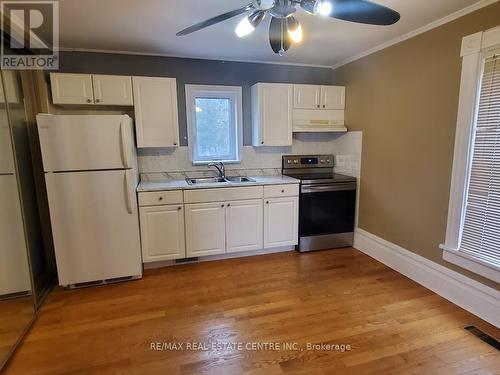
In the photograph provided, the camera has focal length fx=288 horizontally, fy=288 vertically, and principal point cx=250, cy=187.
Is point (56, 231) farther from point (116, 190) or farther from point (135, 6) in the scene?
point (135, 6)

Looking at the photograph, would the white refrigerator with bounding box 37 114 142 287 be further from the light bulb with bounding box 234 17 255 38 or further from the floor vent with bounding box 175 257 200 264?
the light bulb with bounding box 234 17 255 38

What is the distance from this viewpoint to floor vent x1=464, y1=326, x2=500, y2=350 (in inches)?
75.9

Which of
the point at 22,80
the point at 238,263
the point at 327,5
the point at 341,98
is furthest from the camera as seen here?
the point at 341,98

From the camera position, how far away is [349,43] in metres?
2.98

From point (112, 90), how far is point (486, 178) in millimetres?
3416

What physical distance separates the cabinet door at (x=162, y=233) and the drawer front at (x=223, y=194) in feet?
0.56

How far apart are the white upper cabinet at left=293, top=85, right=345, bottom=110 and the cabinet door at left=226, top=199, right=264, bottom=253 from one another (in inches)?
54.2

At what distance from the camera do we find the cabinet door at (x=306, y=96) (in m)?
3.57

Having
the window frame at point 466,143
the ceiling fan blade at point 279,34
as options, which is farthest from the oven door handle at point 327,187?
the ceiling fan blade at point 279,34

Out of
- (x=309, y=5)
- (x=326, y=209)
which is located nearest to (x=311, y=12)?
(x=309, y=5)

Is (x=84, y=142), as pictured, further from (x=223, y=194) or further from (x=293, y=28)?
(x=293, y=28)

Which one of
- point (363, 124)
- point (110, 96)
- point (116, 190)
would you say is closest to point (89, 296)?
point (116, 190)

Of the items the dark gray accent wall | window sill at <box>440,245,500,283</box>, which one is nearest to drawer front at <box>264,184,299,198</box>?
the dark gray accent wall

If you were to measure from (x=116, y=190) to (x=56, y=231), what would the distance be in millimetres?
625
